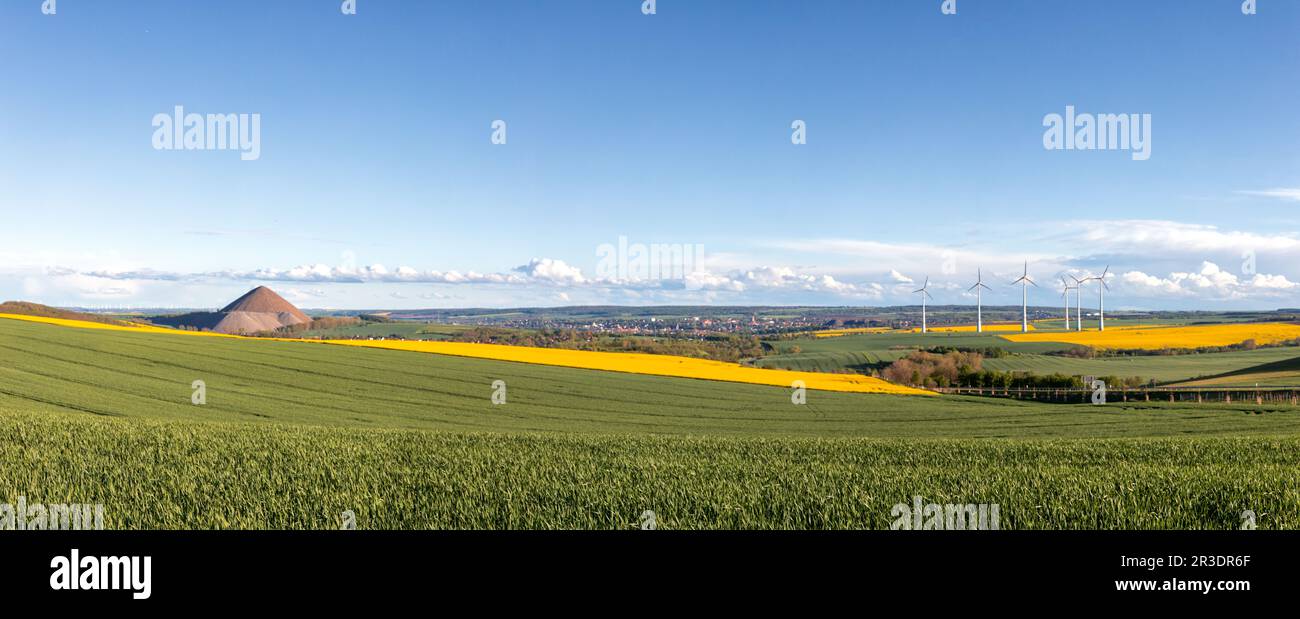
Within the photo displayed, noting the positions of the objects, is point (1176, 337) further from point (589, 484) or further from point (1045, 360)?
point (589, 484)

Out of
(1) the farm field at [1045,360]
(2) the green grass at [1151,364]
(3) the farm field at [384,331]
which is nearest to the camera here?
(1) the farm field at [1045,360]

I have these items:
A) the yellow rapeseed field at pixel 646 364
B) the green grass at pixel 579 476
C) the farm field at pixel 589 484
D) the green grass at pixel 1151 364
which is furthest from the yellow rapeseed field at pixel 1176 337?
the farm field at pixel 589 484

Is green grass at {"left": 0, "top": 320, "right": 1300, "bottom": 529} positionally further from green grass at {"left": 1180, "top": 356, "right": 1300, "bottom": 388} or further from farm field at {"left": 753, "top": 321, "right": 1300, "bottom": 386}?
farm field at {"left": 753, "top": 321, "right": 1300, "bottom": 386}

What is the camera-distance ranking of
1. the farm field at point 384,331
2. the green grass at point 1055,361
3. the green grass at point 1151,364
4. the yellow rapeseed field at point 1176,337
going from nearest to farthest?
the green grass at point 1055,361
the green grass at point 1151,364
the farm field at point 384,331
the yellow rapeseed field at point 1176,337

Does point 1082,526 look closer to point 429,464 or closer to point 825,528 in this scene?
point 825,528

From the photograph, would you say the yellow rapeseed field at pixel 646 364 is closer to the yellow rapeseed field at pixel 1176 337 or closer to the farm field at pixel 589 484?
the farm field at pixel 589 484

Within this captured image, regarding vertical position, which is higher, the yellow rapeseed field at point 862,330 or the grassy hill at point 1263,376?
the yellow rapeseed field at point 862,330
